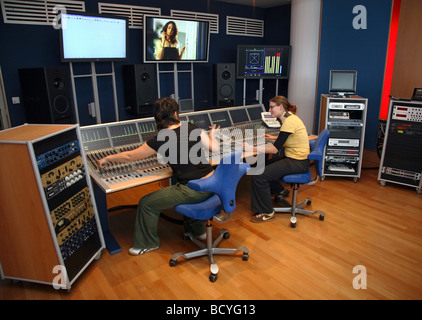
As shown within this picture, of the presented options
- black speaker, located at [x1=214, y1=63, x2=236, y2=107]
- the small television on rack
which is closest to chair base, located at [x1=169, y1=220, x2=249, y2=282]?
the small television on rack

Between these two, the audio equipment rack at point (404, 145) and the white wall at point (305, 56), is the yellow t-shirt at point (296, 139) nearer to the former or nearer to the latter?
the audio equipment rack at point (404, 145)

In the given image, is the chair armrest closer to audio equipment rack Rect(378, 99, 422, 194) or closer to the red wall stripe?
audio equipment rack Rect(378, 99, 422, 194)

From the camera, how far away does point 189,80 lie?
568 centimetres

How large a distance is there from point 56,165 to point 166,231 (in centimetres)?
125

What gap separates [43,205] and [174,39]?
3.47 meters

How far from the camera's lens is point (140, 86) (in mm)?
4418

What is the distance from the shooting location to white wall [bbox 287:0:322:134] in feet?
15.6

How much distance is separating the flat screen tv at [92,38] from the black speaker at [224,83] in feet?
4.75

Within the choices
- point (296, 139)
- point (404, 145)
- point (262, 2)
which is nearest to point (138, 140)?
point (296, 139)

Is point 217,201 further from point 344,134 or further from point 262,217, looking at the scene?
point 344,134

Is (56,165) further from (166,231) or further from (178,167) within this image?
(166,231)

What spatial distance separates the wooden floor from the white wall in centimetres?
210

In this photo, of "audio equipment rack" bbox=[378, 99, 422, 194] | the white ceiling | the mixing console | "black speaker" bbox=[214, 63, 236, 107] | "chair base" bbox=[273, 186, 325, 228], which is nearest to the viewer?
the mixing console
